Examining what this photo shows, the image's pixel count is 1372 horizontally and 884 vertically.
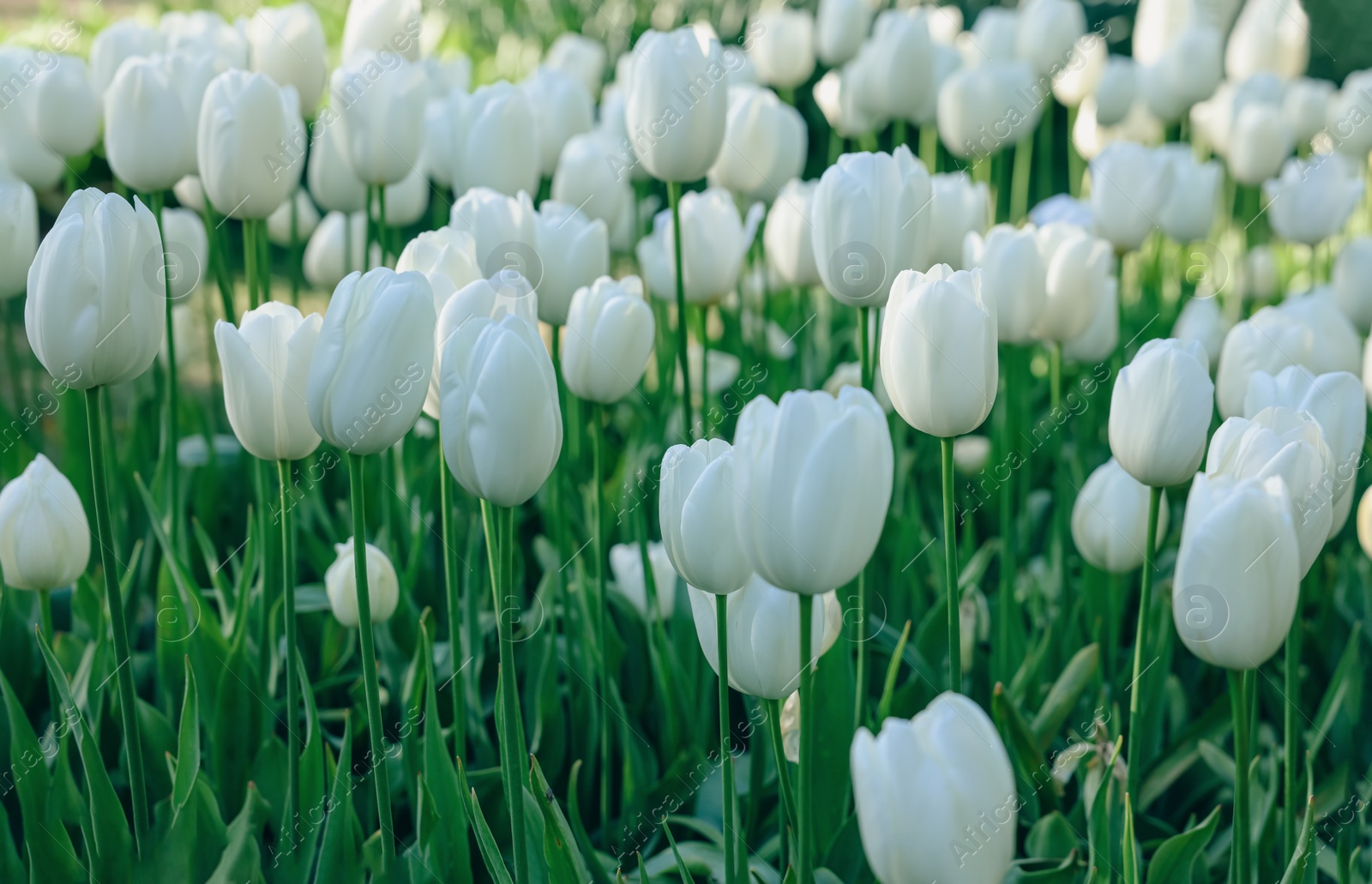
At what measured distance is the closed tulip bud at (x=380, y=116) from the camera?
207cm

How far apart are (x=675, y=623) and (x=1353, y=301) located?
1.65m

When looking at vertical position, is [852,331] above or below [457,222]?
below

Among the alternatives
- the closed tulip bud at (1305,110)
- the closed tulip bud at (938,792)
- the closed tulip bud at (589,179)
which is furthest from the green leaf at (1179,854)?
the closed tulip bud at (1305,110)

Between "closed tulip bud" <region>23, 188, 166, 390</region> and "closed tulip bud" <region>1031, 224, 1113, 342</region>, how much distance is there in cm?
134

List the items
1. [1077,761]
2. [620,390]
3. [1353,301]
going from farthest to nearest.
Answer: [1353,301], [620,390], [1077,761]

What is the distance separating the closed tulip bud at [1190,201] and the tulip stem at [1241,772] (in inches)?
80.2

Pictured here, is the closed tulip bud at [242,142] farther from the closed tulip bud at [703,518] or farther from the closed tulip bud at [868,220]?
the closed tulip bud at [703,518]

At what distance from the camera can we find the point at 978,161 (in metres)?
2.98

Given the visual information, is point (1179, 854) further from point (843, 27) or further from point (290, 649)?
point (843, 27)

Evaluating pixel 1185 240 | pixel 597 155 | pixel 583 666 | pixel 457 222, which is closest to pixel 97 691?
pixel 583 666

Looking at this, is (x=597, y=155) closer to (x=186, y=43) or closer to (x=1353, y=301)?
(x=186, y=43)

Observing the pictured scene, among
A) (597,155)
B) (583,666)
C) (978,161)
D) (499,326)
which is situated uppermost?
(499,326)

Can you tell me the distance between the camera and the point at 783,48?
10.8ft

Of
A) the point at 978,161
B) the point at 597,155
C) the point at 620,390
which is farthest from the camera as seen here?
the point at 978,161
